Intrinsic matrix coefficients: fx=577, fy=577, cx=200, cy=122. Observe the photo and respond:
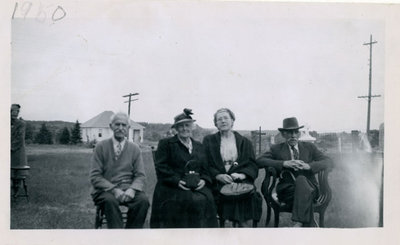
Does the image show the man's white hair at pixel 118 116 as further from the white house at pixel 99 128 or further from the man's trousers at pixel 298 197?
the man's trousers at pixel 298 197

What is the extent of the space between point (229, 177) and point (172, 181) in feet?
1.93

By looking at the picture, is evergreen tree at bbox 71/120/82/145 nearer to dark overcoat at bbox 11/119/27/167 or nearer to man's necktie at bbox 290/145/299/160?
dark overcoat at bbox 11/119/27/167

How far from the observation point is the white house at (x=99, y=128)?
18.7ft

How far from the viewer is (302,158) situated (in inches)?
236

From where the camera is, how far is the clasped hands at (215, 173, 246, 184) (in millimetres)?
5871

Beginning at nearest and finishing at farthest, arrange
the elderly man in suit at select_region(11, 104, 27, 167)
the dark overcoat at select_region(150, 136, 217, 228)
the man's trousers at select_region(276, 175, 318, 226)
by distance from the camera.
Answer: the elderly man in suit at select_region(11, 104, 27, 167) < the dark overcoat at select_region(150, 136, 217, 228) < the man's trousers at select_region(276, 175, 318, 226)

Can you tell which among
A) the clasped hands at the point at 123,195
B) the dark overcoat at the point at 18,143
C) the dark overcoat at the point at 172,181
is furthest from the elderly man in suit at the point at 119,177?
the dark overcoat at the point at 18,143

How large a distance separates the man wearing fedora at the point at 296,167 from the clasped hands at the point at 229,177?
23 cm

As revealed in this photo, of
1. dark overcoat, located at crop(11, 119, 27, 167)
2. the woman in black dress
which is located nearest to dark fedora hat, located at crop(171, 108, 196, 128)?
the woman in black dress

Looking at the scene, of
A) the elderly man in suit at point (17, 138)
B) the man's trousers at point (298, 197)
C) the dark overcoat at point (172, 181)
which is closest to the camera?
the elderly man in suit at point (17, 138)

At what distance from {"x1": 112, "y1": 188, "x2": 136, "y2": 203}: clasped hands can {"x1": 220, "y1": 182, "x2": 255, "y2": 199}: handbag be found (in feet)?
2.98

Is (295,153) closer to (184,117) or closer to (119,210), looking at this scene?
(184,117)

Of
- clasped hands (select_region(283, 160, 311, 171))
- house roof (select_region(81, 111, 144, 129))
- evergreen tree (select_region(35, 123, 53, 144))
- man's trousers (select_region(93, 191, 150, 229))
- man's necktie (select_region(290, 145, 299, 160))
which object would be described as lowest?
man's trousers (select_region(93, 191, 150, 229))

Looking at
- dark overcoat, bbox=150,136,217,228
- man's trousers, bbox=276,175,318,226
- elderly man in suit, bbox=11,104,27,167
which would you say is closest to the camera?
elderly man in suit, bbox=11,104,27,167
